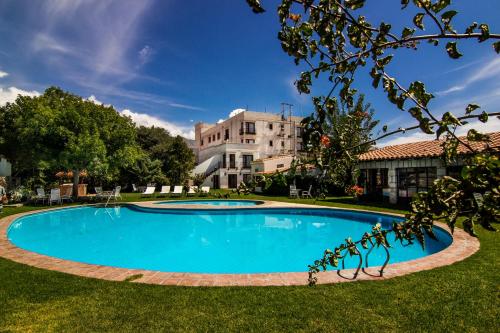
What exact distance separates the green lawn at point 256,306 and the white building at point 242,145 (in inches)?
1432

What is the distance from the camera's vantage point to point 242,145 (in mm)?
43062

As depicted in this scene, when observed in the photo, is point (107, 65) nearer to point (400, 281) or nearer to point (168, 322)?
point (168, 322)

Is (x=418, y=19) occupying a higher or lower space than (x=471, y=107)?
higher

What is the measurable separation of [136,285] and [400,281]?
4995 millimetres

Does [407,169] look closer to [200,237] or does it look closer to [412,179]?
[412,179]

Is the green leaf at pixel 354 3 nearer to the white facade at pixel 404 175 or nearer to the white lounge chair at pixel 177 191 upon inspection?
the white facade at pixel 404 175

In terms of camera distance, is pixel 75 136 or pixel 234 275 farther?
pixel 75 136

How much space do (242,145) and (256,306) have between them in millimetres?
38835

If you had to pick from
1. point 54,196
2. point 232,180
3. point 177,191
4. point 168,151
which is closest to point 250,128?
point 232,180

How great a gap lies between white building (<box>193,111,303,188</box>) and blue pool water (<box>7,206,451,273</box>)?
21961 mm

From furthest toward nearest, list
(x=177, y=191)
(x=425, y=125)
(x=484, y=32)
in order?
(x=177, y=191), (x=425, y=125), (x=484, y=32)

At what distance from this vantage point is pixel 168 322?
13.6 feet

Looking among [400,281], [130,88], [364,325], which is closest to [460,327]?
[364,325]

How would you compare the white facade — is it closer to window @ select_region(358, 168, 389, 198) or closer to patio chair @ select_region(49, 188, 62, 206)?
window @ select_region(358, 168, 389, 198)
